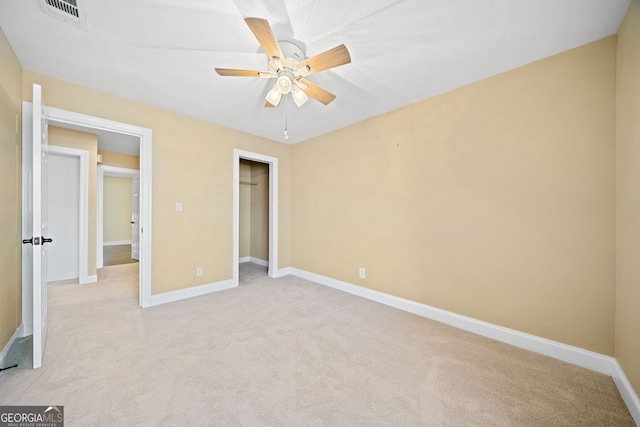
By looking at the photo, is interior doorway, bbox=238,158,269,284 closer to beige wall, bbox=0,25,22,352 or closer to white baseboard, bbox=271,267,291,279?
white baseboard, bbox=271,267,291,279

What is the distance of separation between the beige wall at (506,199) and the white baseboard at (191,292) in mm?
2035

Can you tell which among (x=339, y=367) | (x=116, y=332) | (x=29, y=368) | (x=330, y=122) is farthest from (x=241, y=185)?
(x=339, y=367)

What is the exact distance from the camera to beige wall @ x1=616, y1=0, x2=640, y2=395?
1415 millimetres

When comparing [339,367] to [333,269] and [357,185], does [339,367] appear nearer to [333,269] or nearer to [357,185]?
[333,269]

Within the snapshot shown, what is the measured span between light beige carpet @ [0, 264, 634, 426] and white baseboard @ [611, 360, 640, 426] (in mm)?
42

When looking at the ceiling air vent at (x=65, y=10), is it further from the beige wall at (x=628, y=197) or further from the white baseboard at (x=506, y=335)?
the white baseboard at (x=506, y=335)

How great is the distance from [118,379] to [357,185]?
3.03 meters

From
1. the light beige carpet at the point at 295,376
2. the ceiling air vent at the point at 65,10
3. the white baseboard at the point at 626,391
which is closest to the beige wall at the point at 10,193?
the light beige carpet at the point at 295,376

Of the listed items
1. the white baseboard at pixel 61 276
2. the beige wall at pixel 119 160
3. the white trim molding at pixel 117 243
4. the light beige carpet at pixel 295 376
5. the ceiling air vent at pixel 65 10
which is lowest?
the light beige carpet at pixel 295 376

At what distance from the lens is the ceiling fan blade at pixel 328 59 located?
1497 millimetres

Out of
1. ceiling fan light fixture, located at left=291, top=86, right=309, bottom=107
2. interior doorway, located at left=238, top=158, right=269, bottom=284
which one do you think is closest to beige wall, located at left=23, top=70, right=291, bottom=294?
interior doorway, located at left=238, top=158, right=269, bottom=284

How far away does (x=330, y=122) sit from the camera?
11.1 ft

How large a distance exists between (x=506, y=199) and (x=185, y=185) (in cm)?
368

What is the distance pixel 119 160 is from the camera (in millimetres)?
5316
